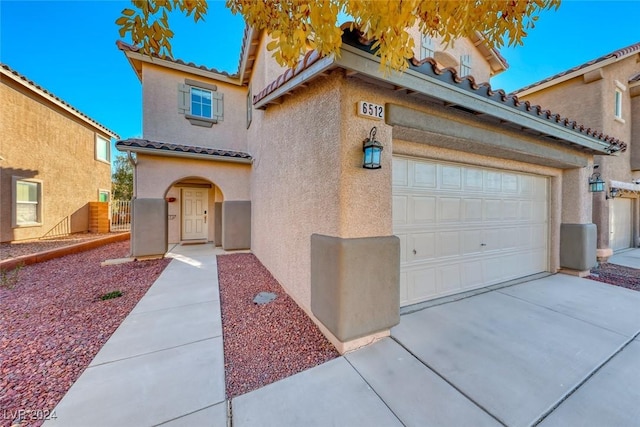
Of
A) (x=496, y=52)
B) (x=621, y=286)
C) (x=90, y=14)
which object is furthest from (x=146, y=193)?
(x=496, y=52)

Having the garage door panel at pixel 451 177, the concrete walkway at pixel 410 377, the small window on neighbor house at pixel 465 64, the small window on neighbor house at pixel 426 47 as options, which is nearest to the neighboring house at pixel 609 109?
the small window on neighbor house at pixel 465 64

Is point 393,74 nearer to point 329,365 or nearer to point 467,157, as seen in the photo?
point 467,157

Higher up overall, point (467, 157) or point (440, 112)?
point (440, 112)

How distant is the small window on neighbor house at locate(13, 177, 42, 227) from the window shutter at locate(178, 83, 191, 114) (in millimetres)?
6920

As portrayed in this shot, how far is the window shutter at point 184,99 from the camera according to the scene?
8531mm

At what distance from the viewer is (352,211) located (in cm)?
291

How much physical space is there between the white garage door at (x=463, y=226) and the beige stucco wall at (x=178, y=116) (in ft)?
24.7

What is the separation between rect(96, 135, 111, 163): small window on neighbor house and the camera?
44.5 ft

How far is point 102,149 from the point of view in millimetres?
14008

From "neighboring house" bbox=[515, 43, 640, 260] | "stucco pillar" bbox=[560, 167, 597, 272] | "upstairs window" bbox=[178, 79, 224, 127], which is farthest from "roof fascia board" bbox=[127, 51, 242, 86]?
"neighboring house" bbox=[515, 43, 640, 260]

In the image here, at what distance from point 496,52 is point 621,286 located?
26.6 feet

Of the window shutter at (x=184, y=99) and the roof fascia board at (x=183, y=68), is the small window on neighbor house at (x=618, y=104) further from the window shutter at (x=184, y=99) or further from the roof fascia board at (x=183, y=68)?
the window shutter at (x=184, y=99)

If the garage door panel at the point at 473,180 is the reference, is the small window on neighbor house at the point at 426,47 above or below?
above

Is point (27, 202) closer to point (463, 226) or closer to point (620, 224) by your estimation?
point (463, 226)
